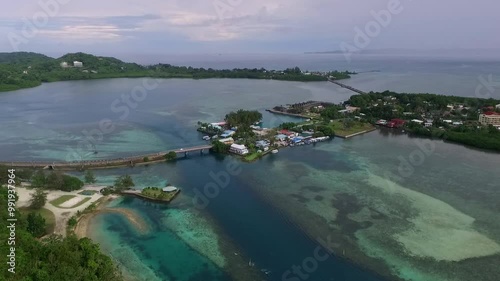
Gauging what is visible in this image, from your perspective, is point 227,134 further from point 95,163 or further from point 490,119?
point 490,119

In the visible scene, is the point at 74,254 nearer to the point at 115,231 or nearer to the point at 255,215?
the point at 115,231

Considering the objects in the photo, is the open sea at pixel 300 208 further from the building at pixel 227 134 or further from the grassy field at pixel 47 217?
the building at pixel 227 134

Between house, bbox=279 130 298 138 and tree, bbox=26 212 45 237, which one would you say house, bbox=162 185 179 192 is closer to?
tree, bbox=26 212 45 237

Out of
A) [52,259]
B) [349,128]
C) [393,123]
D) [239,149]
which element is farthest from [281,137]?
[52,259]

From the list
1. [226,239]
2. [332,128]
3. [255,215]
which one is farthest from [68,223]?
[332,128]

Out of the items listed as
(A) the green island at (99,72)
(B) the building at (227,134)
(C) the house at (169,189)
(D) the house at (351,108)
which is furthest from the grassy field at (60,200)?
(A) the green island at (99,72)

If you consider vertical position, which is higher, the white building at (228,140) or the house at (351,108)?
the house at (351,108)
